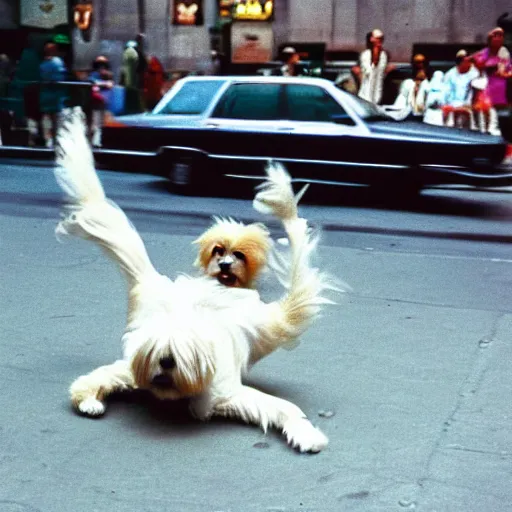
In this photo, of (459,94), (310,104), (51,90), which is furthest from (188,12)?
(310,104)

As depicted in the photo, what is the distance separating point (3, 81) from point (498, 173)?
9.98 m

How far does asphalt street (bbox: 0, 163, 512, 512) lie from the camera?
356 cm

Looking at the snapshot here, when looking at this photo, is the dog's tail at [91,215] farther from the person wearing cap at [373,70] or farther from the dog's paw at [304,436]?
the person wearing cap at [373,70]

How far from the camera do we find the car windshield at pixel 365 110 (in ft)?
38.7

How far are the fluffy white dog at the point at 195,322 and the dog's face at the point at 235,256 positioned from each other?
8cm

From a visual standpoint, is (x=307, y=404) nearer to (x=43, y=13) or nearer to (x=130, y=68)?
(x=130, y=68)

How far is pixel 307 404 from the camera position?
4.52 metres

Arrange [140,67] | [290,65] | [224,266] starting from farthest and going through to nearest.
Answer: [140,67], [290,65], [224,266]

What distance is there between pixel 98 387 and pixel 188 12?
62.0ft

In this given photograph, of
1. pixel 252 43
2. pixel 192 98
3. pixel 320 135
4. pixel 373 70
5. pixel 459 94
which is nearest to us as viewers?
pixel 320 135

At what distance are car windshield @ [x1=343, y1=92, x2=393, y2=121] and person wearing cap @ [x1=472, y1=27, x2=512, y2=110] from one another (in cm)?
413

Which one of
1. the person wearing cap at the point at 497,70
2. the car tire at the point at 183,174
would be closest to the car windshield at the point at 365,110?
the car tire at the point at 183,174

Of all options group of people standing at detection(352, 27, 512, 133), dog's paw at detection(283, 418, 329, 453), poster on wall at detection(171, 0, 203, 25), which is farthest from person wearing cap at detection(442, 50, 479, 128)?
dog's paw at detection(283, 418, 329, 453)

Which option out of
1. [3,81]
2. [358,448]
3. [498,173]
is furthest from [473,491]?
[3,81]
